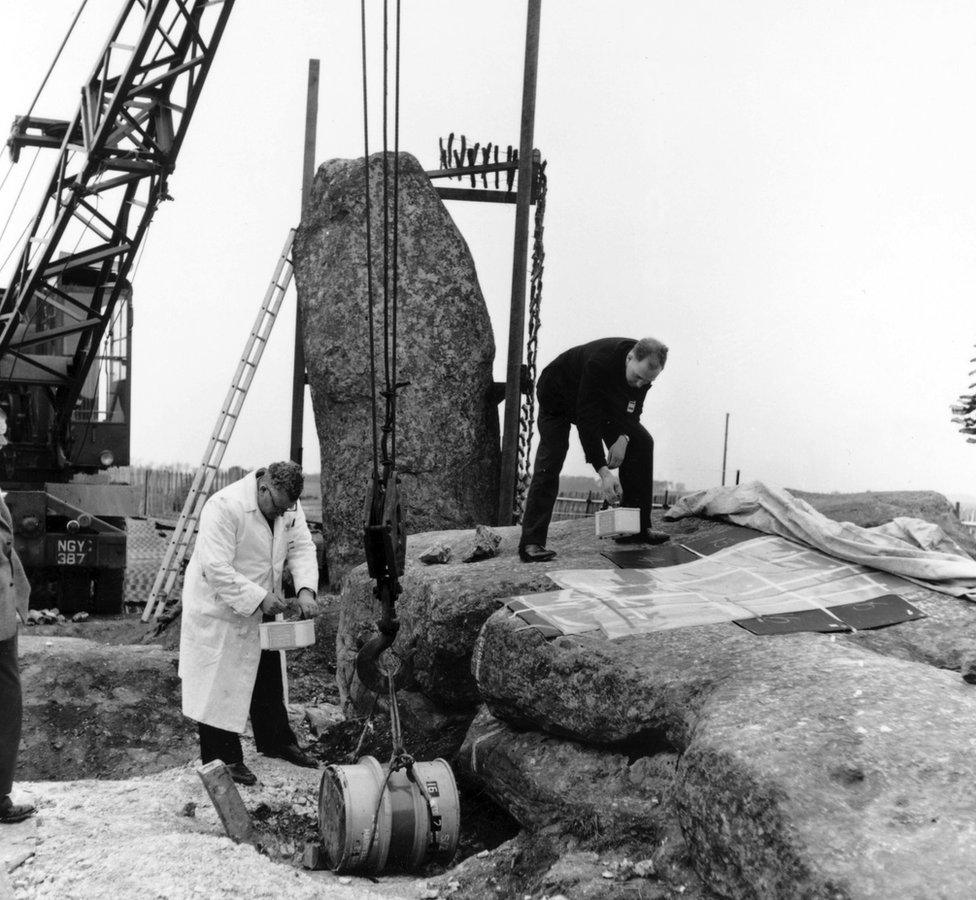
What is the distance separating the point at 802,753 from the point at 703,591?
1989 mm

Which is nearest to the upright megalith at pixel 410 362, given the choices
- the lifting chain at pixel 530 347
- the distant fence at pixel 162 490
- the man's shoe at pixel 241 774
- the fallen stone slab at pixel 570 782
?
the lifting chain at pixel 530 347

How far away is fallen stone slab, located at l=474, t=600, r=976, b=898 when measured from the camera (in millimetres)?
2742

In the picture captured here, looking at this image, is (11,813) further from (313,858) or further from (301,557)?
(301,557)

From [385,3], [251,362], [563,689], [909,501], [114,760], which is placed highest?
[385,3]

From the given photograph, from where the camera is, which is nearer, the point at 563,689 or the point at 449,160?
the point at 563,689

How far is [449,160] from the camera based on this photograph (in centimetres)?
959

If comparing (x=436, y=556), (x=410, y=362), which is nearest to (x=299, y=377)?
(x=410, y=362)

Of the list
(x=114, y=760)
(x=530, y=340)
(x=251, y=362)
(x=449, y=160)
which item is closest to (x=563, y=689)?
(x=114, y=760)

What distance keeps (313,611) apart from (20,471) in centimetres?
695

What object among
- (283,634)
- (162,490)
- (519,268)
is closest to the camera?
(283,634)

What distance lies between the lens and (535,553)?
19.2 feet

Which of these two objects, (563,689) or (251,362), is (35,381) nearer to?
(251,362)

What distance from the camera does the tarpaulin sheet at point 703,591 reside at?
4621 millimetres

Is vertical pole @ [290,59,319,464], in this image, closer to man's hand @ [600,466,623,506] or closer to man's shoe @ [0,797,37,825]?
man's hand @ [600,466,623,506]
